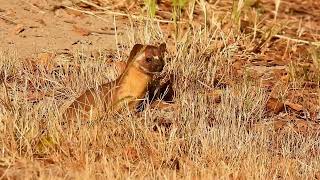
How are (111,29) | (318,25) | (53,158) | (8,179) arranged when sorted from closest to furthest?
(8,179)
(53,158)
(111,29)
(318,25)

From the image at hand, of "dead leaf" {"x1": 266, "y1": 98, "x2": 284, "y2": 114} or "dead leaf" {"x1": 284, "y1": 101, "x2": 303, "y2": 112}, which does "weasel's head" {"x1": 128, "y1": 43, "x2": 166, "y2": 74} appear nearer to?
"dead leaf" {"x1": 266, "y1": 98, "x2": 284, "y2": 114}

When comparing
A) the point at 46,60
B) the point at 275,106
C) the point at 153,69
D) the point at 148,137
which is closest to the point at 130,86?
the point at 153,69

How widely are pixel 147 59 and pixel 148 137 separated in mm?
733

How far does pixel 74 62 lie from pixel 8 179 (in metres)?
2.28

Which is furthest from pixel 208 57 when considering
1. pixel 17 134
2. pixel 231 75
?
pixel 17 134

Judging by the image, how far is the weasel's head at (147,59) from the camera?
5.89 meters

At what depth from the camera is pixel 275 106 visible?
661 cm

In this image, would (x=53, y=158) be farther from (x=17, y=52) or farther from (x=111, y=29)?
(x=111, y=29)

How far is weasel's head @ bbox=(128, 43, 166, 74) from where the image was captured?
589 centimetres

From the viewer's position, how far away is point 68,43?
7.69 meters

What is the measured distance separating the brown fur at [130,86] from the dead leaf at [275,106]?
3.33ft

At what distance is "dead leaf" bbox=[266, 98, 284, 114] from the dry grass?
62mm

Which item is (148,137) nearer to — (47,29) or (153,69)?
(153,69)

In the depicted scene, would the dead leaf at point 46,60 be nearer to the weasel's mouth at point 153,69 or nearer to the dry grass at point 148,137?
the dry grass at point 148,137
